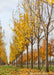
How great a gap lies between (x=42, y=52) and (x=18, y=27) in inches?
474

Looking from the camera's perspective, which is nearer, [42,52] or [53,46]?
[53,46]

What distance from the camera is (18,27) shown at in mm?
13305

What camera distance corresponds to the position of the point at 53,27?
902 centimetres

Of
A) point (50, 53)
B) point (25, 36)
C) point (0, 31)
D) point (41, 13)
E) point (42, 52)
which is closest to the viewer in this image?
point (41, 13)

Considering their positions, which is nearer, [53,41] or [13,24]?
[13,24]

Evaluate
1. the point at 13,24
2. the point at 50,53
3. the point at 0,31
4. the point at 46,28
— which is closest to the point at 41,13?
the point at 46,28

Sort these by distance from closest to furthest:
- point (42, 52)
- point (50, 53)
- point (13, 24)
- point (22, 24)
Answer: point (22, 24) < point (13, 24) < point (50, 53) < point (42, 52)

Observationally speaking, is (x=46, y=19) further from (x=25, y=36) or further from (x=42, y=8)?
(x=25, y=36)

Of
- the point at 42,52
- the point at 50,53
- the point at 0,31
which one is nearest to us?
the point at 50,53

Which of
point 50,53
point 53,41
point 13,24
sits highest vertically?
point 13,24

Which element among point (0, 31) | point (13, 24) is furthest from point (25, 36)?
point (0, 31)

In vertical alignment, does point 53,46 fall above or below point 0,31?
below

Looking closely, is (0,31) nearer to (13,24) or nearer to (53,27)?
(13,24)

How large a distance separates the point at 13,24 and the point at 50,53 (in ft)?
33.8
